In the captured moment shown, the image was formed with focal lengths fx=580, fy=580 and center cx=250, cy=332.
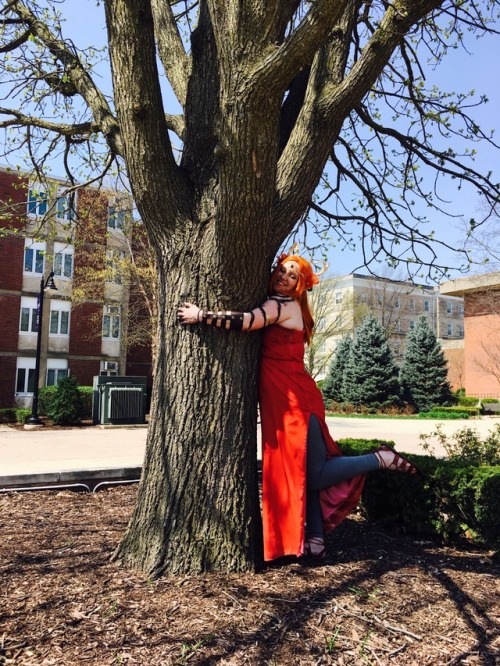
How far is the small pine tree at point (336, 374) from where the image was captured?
34.4 meters

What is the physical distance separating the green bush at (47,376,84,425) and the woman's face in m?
16.6

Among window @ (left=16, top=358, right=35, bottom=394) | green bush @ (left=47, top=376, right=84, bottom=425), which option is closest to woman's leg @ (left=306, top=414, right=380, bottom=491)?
green bush @ (left=47, top=376, right=84, bottom=425)

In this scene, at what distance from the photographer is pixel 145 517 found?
357 cm

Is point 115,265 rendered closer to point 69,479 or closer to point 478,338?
point 69,479

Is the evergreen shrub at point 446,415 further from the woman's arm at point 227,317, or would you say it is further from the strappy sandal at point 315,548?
the woman's arm at point 227,317

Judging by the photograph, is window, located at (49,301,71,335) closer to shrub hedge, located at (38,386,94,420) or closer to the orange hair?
shrub hedge, located at (38,386,94,420)

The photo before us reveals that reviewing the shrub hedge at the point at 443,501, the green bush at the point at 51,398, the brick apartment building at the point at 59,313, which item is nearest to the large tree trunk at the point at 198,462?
the shrub hedge at the point at 443,501

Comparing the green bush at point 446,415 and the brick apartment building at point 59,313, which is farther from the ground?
the brick apartment building at point 59,313

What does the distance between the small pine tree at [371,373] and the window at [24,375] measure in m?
16.8

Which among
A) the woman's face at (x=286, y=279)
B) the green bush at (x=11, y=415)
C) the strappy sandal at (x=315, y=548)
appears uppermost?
the woman's face at (x=286, y=279)

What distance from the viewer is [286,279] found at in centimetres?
402

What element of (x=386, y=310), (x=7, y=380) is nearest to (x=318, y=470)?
(x=7, y=380)

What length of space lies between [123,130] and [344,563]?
3145 mm

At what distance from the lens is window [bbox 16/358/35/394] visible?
28.9 metres
